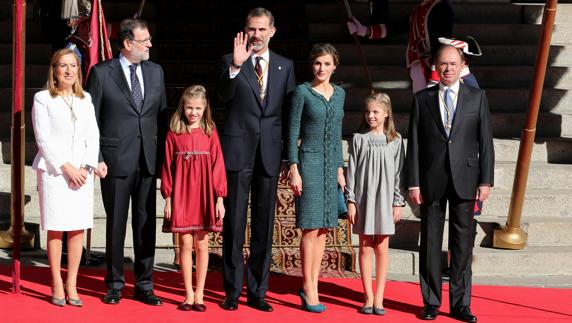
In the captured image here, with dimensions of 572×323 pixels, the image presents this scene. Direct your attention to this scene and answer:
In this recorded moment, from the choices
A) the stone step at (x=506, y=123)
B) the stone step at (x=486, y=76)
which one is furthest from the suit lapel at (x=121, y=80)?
the stone step at (x=486, y=76)

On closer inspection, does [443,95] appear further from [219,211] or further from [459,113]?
[219,211]

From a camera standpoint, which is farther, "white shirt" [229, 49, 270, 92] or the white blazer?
"white shirt" [229, 49, 270, 92]

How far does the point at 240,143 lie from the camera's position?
9.54 metres

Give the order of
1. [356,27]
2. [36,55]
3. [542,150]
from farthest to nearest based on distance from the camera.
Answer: [36,55] < [542,150] < [356,27]

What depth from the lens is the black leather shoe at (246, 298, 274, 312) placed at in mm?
9516

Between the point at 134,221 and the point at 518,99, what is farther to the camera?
the point at 518,99

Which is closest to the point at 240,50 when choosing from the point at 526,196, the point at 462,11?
the point at 526,196

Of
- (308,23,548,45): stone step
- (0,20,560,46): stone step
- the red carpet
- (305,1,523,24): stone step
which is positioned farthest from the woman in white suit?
(305,1,523,24): stone step

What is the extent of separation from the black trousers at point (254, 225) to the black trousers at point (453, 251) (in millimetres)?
1042

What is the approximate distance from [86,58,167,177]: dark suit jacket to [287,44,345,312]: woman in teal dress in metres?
0.99

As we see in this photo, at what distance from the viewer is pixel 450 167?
9.42m

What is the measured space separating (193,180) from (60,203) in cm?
88

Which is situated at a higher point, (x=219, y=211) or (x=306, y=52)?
(x=306, y=52)

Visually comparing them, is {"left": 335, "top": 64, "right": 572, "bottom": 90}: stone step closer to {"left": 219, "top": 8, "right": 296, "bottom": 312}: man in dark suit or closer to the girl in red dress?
{"left": 219, "top": 8, "right": 296, "bottom": 312}: man in dark suit
